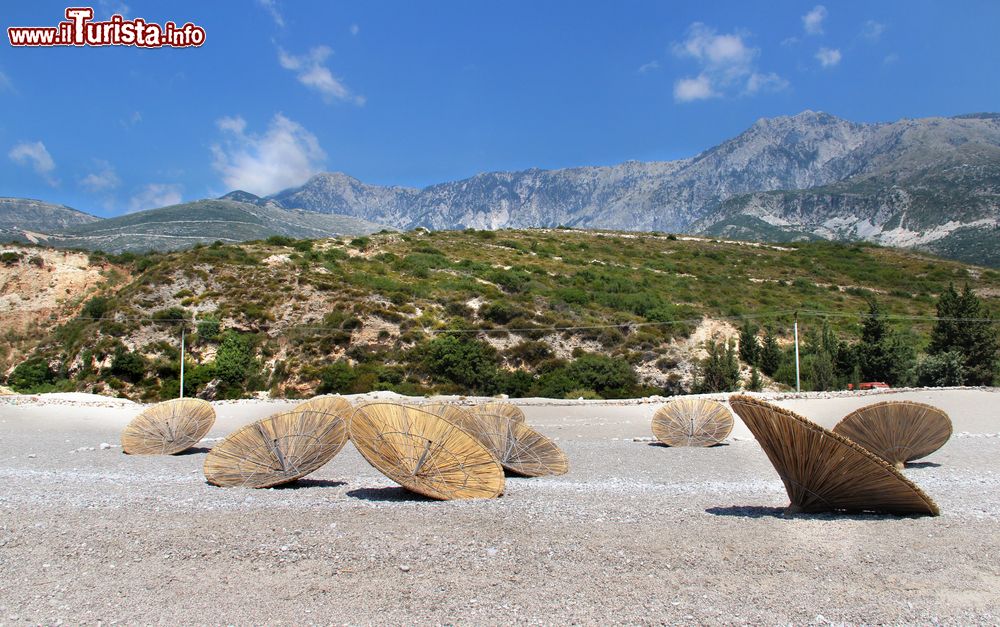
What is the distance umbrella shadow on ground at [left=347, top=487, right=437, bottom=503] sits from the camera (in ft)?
24.1

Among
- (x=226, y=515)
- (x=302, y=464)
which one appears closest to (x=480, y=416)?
(x=302, y=464)

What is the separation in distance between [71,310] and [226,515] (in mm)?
40670

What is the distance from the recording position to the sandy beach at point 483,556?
155 inches

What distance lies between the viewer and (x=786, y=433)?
6.30 metres

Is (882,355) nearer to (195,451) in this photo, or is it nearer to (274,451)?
(195,451)

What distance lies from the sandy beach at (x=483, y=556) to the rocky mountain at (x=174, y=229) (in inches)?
3974

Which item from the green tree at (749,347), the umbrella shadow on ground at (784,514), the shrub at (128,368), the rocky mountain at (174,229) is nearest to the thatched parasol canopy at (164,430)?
the umbrella shadow on ground at (784,514)

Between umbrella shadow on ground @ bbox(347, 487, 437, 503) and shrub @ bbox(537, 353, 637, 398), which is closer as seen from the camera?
umbrella shadow on ground @ bbox(347, 487, 437, 503)

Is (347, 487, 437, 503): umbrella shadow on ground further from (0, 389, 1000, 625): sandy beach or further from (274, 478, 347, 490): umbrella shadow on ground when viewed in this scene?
(274, 478, 347, 490): umbrella shadow on ground

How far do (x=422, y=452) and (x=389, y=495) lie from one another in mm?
772

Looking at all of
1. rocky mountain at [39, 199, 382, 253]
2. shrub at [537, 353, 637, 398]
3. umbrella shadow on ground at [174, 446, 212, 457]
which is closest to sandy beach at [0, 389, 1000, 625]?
umbrella shadow on ground at [174, 446, 212, 457]

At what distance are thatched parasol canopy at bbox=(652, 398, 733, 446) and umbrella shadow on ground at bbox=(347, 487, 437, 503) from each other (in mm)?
8317

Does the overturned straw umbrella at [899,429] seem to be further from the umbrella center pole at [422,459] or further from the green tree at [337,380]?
the green tree at [337,380]

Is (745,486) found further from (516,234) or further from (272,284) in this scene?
(516,234)
